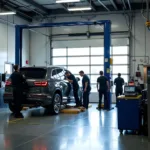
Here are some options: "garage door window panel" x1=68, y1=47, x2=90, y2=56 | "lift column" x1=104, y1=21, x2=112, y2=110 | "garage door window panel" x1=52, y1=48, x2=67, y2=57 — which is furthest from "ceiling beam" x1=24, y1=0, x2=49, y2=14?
"lift column" x1=104, y1=21, x2=112, y2=110

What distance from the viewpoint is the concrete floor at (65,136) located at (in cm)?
558

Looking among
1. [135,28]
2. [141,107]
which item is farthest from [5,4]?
[141,107]

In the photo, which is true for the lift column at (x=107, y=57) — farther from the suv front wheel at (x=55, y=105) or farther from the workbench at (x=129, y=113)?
the workbench at (x=129, y=113)

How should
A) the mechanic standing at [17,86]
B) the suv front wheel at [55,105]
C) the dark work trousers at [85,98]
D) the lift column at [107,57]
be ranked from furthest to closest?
the lift column at [107,57], the dark work trousers at [85,98], the suv front wheel at [55,105], the mechanic standing at [17,86]

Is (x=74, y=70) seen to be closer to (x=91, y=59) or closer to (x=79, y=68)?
(x=79, y=68)

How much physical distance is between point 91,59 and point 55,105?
7.26m

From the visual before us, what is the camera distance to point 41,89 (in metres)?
9.55

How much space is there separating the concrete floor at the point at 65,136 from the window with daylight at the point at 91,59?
26.6 feet

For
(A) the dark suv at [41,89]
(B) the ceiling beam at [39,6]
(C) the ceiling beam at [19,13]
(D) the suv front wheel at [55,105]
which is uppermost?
(B) the ceiling beam at [39,6]

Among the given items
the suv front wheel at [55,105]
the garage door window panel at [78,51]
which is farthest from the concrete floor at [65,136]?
the garage door window panel at [78,51]

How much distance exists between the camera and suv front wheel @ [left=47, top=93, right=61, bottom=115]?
10091 millimetres

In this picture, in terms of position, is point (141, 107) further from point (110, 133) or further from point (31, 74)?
point (31, 74)

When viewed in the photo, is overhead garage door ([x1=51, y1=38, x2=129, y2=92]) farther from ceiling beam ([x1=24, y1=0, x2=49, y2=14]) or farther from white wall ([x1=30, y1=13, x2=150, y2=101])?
ceiling beam ([x1=24, y1=0, x2=49, y2=14])

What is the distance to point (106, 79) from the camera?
39.5ft
